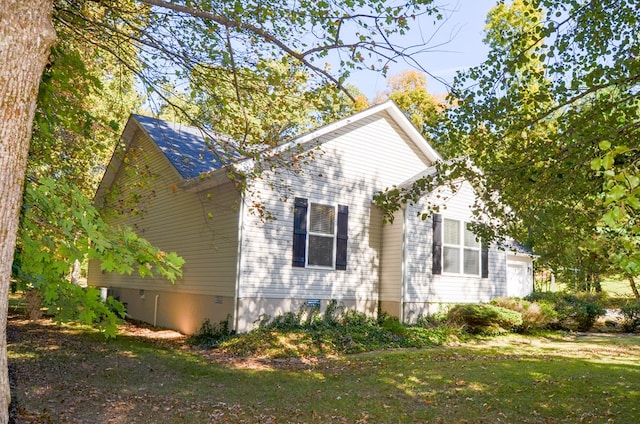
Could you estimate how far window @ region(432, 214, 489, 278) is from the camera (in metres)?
15.6

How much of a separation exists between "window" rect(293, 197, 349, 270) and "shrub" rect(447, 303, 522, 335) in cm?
377

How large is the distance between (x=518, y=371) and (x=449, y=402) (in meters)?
2.61

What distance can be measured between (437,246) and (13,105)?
13616mm

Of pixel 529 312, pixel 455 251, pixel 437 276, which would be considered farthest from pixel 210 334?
pixel 529 312

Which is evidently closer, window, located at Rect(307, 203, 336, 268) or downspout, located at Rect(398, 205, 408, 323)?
window, located at Rect(307, 203, 336, 268)

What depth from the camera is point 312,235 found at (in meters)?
13.9

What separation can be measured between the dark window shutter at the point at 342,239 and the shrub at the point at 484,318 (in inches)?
148

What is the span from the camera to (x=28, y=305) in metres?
17.4

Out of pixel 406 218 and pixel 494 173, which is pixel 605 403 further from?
pixel 406 218

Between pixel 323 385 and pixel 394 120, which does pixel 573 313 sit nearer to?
pixel 394 120

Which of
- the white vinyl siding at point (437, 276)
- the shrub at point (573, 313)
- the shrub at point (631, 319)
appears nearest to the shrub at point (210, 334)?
the white vinyl siding at point (437, 276)

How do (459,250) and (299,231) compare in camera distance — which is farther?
(459,250)

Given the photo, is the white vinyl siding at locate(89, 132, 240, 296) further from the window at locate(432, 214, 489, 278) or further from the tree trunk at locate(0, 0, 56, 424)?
the tree trunk at locate(0, 0, 56, 424)

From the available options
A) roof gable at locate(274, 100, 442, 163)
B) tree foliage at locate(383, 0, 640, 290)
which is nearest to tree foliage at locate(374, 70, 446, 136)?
roof gable at locate(274, 100, 442, 163)
